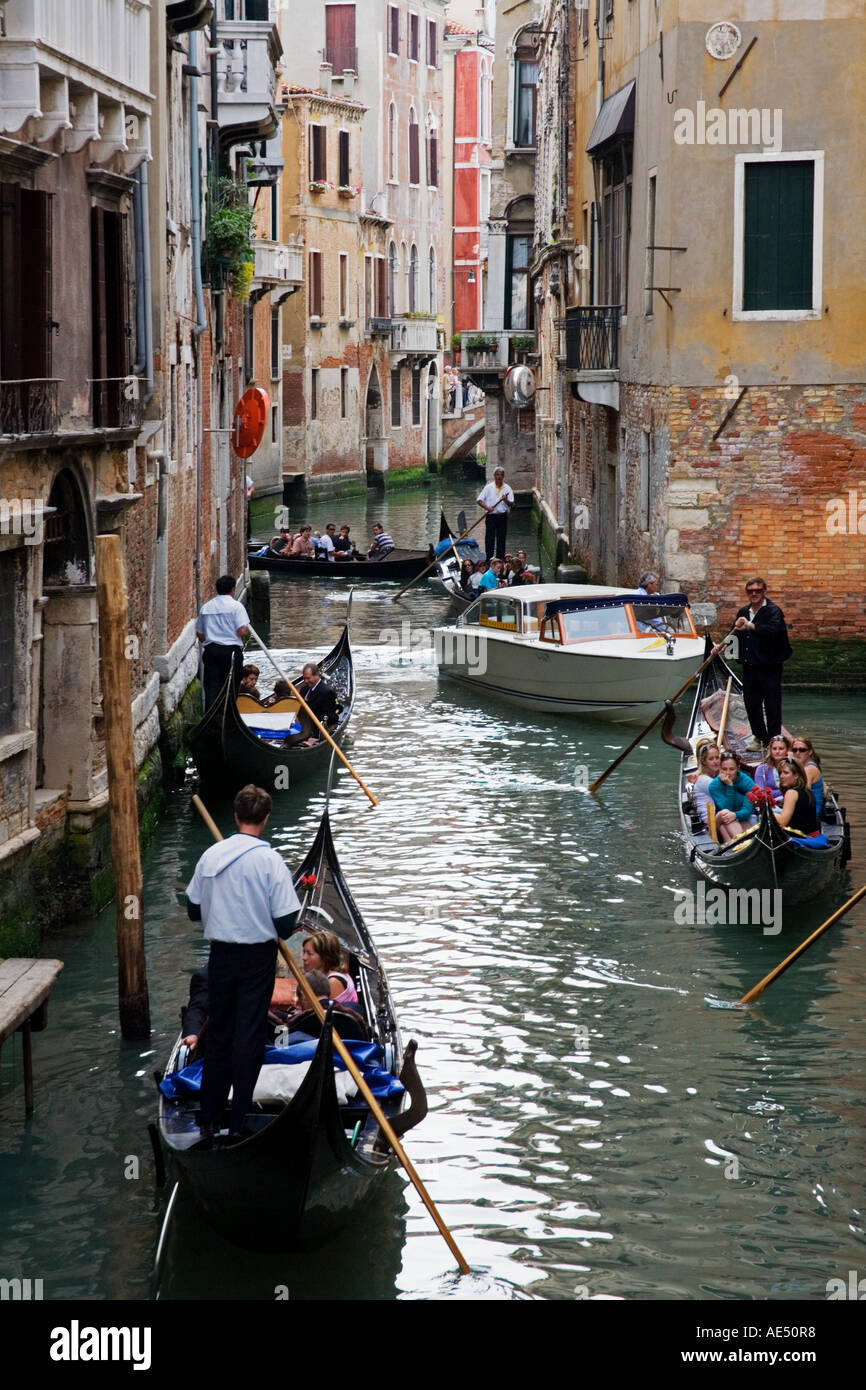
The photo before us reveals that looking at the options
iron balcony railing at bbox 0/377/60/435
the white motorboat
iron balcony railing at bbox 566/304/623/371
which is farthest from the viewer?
iron balcony railing at bbox 566/304/623/371

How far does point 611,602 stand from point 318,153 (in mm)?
22885

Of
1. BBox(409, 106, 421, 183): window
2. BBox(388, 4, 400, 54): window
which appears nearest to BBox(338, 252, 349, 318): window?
BBox(409, 106, 421, 183): window

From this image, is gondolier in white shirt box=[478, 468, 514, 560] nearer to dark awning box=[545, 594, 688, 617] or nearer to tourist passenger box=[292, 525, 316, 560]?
tourist passenger box=[292, 525, 316, 560]

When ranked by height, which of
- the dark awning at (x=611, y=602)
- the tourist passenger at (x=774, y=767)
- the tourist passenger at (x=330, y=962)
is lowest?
the tourist passenger at (x=330, y=962)

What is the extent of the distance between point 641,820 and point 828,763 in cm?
178

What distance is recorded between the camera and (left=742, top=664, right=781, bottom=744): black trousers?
11.1 metres

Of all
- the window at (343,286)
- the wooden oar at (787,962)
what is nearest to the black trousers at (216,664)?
the wooden oar at (787,962)

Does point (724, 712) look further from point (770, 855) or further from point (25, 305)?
point (25, 305)

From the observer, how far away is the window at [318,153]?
33875 millimetres

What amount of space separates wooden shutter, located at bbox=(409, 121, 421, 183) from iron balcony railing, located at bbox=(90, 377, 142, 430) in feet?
106

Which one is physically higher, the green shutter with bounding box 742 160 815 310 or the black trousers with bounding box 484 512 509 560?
the green shutter with bounding box 742 160 815 310

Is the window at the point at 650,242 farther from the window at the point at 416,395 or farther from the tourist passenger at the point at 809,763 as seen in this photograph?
the window at the point at 416,395

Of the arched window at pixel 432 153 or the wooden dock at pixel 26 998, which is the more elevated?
the arched window at pixel 432 153

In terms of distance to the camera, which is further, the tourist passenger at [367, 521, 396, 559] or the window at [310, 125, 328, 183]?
the window at [310, 125, 328, 183]
